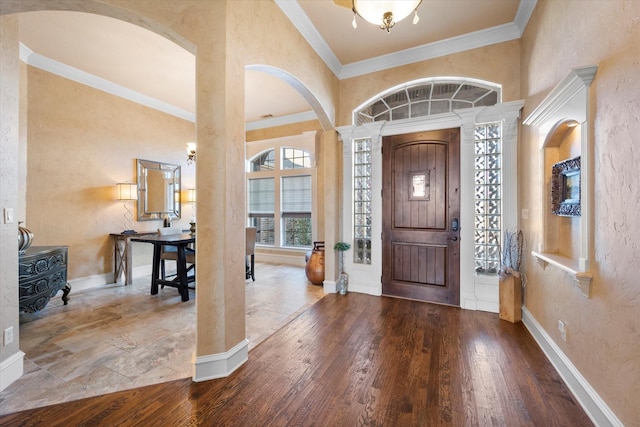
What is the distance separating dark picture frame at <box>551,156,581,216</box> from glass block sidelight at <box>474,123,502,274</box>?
0.92 metres

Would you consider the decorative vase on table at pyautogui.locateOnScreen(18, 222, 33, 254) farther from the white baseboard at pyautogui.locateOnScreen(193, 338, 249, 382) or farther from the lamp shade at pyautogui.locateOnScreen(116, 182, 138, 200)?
the white baseboard at pyautogui.locateOnScreen(193, 338, 249, 382)

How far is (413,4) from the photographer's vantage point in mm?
1820

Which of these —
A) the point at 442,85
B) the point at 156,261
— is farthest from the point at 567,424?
the point at 156,261

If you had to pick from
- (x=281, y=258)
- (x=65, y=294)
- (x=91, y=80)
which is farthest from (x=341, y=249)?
A: (x=91, y=80)

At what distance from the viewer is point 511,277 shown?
292 cm

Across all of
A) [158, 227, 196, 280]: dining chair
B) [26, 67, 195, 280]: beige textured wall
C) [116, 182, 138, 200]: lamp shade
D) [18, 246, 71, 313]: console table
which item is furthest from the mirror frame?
[18, 246, 71, 313]: console table

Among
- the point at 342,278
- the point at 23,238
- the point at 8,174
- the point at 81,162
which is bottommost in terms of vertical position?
the point at 342,278

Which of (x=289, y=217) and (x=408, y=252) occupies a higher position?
(x=289, y=217)

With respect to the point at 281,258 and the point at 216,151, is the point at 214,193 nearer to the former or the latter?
the point at 216,151

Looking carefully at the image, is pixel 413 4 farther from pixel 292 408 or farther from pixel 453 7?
pixel 292 408

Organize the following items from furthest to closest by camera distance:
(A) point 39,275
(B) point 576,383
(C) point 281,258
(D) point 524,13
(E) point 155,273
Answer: (C) point 281,258 → (E) point 155,273 → (D) point 524,13 → (A) point 39,275 → (B) point 576,383

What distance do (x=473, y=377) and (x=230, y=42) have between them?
10.4 ft

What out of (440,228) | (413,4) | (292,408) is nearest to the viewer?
(292,408)

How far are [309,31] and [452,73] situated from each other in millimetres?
1938
